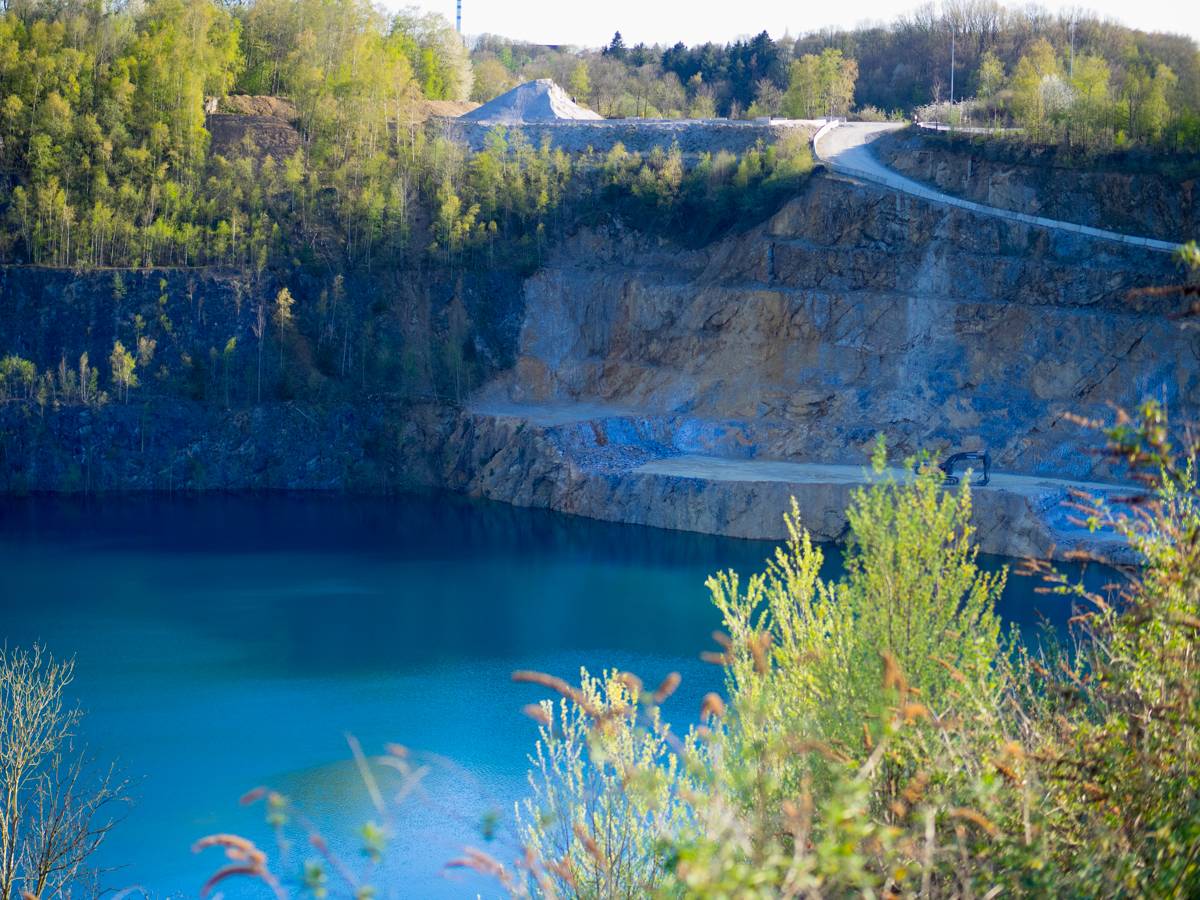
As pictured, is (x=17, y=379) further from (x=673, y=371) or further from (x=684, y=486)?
(x=684, y=486)

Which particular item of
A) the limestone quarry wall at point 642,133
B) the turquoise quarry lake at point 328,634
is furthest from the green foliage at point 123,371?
the limestone quarry wall at point 642,133

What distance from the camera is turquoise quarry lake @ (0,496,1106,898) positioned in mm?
18188

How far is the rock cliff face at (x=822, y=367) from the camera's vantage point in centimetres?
3575

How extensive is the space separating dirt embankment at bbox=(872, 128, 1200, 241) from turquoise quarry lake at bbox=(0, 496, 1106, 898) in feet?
46.0

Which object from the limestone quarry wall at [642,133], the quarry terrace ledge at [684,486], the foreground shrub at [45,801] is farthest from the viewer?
the limestone quarry wall at [642,133]

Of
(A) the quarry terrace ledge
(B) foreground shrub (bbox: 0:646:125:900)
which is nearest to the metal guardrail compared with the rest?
(A) the quarry terrace ledge

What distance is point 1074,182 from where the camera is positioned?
40.0m

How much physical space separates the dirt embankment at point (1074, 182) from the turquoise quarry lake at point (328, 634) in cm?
1401

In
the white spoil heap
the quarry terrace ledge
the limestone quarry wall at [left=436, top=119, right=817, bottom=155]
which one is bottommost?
the quarry terrace ledge

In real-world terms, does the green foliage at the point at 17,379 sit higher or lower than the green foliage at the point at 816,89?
lower

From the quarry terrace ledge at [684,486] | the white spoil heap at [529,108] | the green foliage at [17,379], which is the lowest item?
the quarry terrace ledge at [684,486]

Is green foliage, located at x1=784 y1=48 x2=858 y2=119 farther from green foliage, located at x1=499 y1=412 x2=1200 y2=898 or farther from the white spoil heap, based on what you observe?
green foliage, located at x1=499 y1=412 x2=1200 y2=898

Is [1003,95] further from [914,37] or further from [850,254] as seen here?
[914,37]

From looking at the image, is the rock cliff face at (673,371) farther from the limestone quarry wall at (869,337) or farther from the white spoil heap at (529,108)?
the white spoil heap at (529,108)
